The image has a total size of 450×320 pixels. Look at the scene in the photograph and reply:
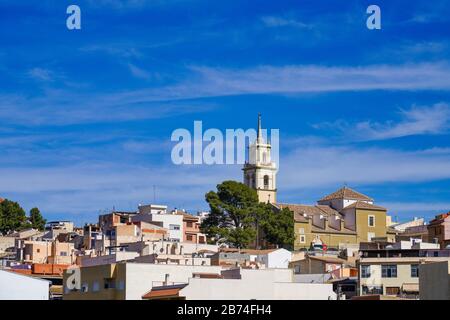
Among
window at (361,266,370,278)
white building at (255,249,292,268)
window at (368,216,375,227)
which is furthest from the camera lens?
window at (368,216,375,227)

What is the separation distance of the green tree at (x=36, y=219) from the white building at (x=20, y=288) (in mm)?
63001

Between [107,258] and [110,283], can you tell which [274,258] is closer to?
[107,258]

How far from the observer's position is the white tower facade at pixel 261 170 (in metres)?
132

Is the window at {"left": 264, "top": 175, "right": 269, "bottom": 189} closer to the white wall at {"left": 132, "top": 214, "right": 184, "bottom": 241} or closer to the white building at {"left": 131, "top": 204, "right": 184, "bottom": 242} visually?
the white building at {"left": 131, "top": 204, "right": 184, "bottom": 242}

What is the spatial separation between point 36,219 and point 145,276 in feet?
193

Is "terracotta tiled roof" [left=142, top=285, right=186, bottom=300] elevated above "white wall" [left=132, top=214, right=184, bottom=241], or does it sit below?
below

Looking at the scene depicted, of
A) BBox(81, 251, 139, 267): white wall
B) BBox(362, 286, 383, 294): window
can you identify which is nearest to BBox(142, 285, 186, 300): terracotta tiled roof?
BBox(362, 286, 383, 294): window

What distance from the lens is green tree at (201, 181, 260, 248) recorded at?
99.1m

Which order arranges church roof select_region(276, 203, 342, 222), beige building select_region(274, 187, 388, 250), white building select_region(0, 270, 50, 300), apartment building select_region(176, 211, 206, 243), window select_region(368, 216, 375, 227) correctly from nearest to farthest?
white building select_region(0, 270, 50, 300), apartment building select_region(176, 211, 206, 243), beige building select_region(274, 187, 388, 250), church roof select_region(276, 203, 342, 222), window select_region(368, 216, 375, 227)

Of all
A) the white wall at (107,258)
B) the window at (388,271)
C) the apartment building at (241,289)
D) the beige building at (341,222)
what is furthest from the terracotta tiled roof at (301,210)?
the apartment building at (241,289)

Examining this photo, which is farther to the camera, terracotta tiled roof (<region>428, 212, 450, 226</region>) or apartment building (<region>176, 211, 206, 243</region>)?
apartment building (<region>176, 211, 206, 243</region>)

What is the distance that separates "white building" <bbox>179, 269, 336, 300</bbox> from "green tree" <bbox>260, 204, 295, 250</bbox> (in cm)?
4670

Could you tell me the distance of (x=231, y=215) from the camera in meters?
104
